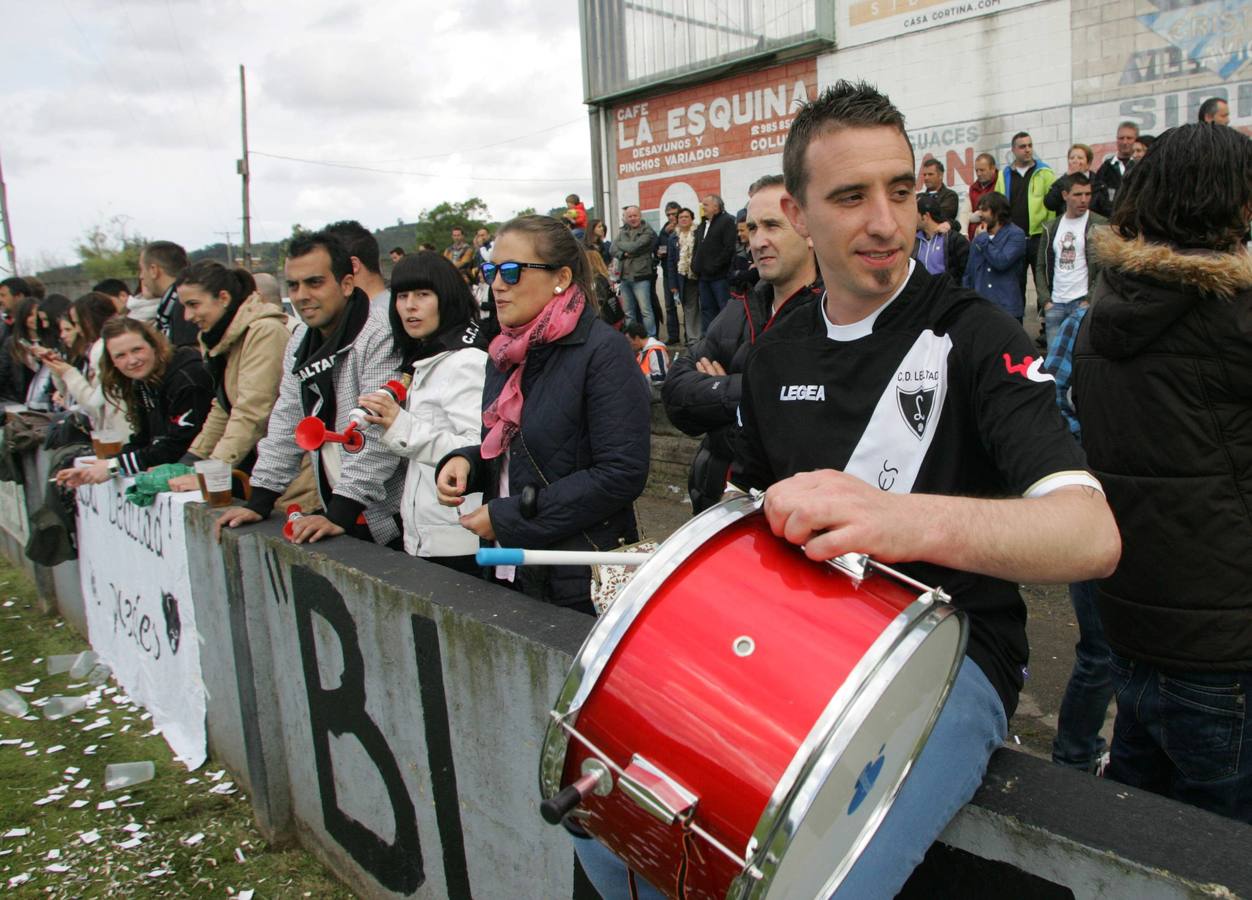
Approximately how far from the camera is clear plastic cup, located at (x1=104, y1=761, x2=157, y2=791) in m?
4.51

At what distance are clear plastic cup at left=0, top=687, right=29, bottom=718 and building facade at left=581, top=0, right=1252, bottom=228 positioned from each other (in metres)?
11.4

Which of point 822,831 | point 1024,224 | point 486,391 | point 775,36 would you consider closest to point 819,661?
point 822,831

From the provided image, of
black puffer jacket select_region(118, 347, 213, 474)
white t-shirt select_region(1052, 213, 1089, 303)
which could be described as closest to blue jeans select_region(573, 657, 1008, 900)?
black puffer jacket select_region(118, 347, 213, 474)

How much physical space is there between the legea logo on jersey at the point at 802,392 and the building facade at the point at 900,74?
10.4m

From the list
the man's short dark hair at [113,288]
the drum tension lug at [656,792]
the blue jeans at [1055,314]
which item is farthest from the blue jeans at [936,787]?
→ the man's short dark hair at [113,288]

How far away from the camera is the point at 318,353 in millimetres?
4055

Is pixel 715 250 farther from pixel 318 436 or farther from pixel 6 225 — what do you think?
pixel 6 225

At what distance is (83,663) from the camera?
619 cm

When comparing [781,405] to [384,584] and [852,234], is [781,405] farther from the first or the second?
[384,584]

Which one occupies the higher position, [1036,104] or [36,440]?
[1036,104]

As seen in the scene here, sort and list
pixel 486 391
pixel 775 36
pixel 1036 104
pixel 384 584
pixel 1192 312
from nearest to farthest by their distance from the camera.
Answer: pixel 1192 312 < pixel 384 584 < pixel 486 391 < pixel 1036 104 < pixel 775 36

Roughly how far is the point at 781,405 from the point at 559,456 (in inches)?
53.0

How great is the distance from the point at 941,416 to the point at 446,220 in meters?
47.4

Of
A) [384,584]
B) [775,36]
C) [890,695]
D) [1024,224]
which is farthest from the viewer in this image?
[775,36]
